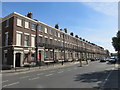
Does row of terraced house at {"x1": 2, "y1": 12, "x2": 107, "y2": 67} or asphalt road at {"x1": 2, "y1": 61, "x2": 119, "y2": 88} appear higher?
row of terraced house at {"x1": 2, "y1": 12, "x2": 107, "y2": 67}

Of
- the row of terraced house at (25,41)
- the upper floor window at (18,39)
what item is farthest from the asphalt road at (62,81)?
the upper floor window at (18,39)

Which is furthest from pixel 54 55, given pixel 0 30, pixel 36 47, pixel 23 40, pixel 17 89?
pixel 17 89

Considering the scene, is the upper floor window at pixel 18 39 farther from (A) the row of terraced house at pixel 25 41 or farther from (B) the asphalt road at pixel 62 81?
(B) the asphalt road at pixel 62 81

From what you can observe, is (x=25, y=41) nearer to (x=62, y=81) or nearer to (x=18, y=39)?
(x=18, y=39)

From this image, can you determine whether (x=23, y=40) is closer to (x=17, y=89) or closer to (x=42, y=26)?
(x=42, y=26)

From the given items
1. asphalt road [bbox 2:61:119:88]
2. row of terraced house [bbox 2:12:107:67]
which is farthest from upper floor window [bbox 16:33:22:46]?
asphalt road [bbox 2:61:119:88]

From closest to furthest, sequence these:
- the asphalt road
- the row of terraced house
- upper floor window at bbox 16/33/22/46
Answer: the asphalt road, the row of terraced house, upper floor window at bbox 16/33/22/46

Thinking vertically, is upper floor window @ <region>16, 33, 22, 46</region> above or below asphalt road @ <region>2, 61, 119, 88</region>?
above

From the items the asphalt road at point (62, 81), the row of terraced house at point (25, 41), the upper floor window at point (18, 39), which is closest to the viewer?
the asphalt road at point (62, 81)

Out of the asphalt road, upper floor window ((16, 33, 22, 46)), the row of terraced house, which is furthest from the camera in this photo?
upper floor window ((16, 33, 22, 46))

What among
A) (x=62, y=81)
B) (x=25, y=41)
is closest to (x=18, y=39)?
(x=25, y=41)

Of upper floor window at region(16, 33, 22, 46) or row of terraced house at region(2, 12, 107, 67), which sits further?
upper floor window at region(16, 33, 22, 46)

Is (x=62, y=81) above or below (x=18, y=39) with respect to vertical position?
below

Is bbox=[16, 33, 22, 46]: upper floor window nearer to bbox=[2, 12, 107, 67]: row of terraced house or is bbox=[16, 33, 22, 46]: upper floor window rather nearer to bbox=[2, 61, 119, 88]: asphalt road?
bbox=[2, 12, 107, 67]: row of terraced house
